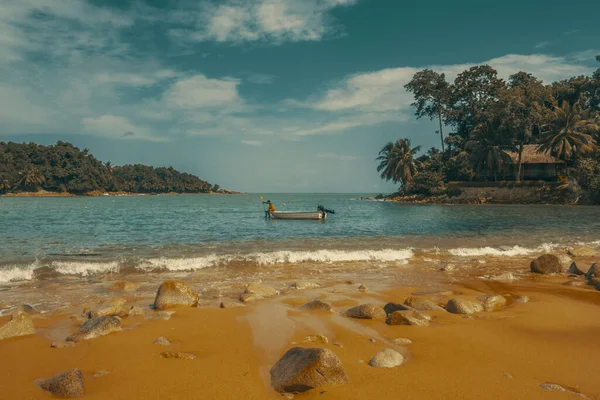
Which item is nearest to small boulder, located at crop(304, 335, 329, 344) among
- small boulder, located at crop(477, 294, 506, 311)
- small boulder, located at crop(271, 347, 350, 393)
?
small boulder, located at crop(271, 347, 350, 393)

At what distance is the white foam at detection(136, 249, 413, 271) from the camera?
1353cm

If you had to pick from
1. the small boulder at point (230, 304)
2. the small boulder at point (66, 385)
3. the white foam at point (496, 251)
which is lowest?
the white foam at point (496, 251)

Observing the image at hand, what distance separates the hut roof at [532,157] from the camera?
57531 mm

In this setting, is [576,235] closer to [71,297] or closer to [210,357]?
[210,357]

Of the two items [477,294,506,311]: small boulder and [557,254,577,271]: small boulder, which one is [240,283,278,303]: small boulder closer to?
[477,294,506,311]: small boulder

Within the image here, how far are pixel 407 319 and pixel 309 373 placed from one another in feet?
9.63

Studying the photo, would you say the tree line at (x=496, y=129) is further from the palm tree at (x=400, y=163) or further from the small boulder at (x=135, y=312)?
the small boulder at (x=135, y=312)

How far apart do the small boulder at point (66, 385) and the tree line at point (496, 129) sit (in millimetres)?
61140

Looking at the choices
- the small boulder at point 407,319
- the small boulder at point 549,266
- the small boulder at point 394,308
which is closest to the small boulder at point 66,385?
the small boulder at point 407,319

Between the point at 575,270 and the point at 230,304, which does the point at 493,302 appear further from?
the point at 575,270

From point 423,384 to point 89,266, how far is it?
508 inches

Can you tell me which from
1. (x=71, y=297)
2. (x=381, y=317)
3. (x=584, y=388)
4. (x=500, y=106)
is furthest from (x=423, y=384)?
(x=500, y=106)

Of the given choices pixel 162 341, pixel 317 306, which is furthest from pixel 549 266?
pixel 162 341

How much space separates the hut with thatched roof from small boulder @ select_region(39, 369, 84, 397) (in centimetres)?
6687
